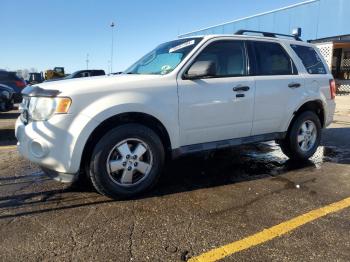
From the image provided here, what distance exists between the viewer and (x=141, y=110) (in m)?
4.05

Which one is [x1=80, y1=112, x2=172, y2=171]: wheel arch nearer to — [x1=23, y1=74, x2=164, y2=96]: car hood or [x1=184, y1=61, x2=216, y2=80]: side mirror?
[x1=23, y1=74, x2=164, y2=96]: car hood

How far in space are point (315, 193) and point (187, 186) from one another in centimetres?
153

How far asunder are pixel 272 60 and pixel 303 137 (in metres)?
1.34

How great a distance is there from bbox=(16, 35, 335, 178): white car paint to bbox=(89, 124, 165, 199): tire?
19 centimetres

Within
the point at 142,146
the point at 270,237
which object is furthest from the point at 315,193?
the point at 142,146

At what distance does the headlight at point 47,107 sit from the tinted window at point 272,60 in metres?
2.70

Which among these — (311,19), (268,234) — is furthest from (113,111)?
(311,19)

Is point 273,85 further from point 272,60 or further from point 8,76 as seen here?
point 8,76

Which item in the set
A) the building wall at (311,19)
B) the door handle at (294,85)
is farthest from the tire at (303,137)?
the building wall at (311,19)

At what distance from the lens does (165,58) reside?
4.87 meters

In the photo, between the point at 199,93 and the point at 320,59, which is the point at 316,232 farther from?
the point at 320,59

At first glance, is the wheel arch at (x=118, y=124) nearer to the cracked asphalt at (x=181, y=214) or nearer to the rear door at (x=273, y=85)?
the cracked asphalt at (x=181, y=214)

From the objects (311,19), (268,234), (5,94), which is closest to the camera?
(268,234)

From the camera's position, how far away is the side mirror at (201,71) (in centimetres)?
443
